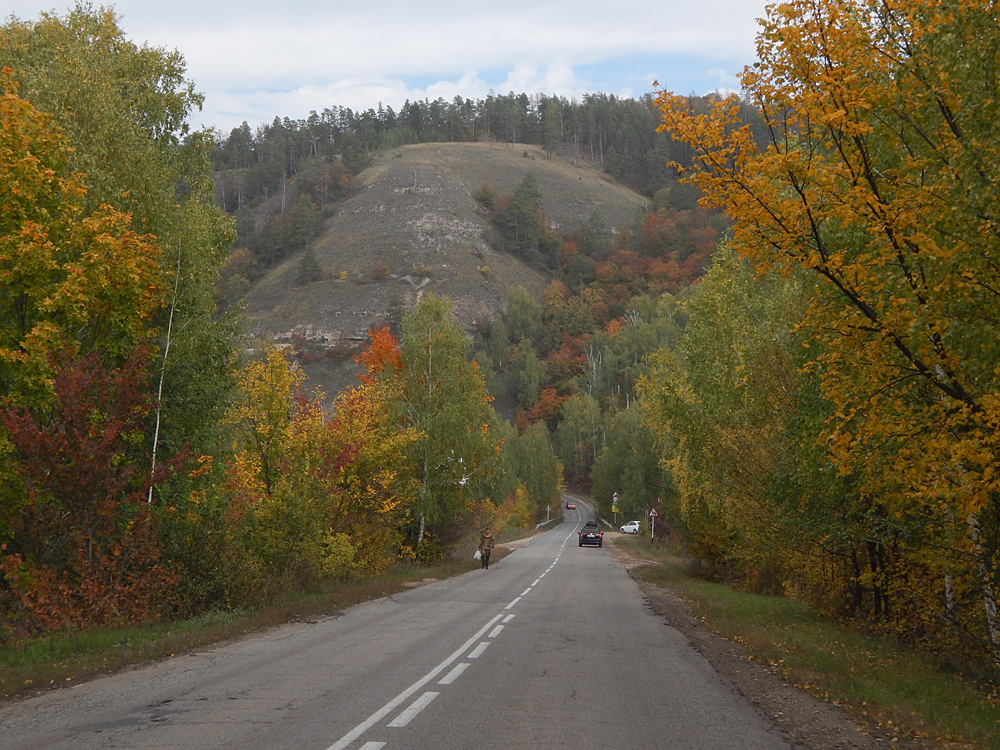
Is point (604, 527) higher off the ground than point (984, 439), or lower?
lower

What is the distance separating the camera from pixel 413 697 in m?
7.49

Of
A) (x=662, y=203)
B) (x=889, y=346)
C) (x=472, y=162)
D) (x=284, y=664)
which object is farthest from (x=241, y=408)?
(x=472, y=162)

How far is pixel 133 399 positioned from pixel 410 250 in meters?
108

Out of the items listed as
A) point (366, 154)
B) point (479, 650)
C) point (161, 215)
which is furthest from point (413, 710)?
point (366, 154)

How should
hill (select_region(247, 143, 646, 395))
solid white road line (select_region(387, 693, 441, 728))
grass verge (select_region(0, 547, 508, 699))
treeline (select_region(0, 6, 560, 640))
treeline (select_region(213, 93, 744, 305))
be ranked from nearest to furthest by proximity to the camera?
solid white road line (select_region(387, 693, 441, 728)) < grass verge (select_region(0, 547, 508, 699)) < treeline (select_region(0, 6, 560, 640)) < hill (select_region(247, 143, 646, 395)) < treeline (select_region(213, 93, 744, 305))

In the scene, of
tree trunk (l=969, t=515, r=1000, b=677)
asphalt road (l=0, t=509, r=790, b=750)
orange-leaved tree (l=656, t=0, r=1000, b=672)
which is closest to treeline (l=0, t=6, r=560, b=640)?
asphalt road (l=0, t=509, r=790, b=750)

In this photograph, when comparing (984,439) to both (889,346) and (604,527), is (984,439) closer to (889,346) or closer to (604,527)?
(889,346)

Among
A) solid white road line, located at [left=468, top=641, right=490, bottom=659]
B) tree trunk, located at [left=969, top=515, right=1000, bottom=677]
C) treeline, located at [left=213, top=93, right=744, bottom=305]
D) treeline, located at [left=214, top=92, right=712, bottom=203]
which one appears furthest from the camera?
treeline, located at [left=214, top=92, right=712, bottom=203]

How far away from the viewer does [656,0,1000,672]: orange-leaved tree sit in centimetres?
665

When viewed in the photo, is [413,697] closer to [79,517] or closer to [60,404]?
[79,517]

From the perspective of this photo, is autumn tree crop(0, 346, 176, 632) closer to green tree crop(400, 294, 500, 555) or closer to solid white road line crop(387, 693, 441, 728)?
solid white road line crop(387, 693, 441, 728)

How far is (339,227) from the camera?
12662 cm

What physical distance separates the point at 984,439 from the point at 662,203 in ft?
492

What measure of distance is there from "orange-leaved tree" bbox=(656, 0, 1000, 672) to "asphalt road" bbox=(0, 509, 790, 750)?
3.26 metres
